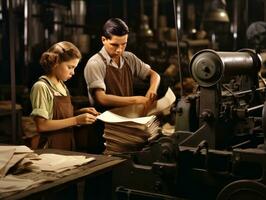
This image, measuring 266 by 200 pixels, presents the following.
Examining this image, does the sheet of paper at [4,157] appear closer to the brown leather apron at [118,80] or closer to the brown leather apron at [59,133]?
the brown leather apron at [59,133]

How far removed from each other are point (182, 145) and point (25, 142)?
7.04ft

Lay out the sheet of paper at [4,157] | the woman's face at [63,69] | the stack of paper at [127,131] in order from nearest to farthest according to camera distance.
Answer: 1. the sheet of paper at [4,157]
2. the stack of paper at [127,131]
3. the woman's face at [63,69]

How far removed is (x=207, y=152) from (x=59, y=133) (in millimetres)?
1154

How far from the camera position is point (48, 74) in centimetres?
304

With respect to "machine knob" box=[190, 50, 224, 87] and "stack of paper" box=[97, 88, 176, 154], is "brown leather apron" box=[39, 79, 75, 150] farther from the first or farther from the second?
"machine knob" box=[190, 50, 224, 87]

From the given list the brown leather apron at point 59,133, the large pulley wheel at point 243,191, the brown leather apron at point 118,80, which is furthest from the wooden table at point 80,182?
the brown leather apron at point 118,80

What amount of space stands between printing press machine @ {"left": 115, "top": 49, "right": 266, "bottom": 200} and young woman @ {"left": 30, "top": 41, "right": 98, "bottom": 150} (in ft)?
1.87

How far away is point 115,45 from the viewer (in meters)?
3.34

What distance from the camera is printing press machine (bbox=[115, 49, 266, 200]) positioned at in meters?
2.40

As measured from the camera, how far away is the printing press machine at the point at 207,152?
2.40 metres

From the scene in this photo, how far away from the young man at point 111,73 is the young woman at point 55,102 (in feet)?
0.87

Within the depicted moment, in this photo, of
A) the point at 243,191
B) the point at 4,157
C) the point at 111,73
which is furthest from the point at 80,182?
the point at 111,73

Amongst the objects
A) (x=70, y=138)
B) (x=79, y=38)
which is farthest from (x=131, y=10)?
(x=70, y=138)

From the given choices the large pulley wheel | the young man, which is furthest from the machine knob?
the young man
